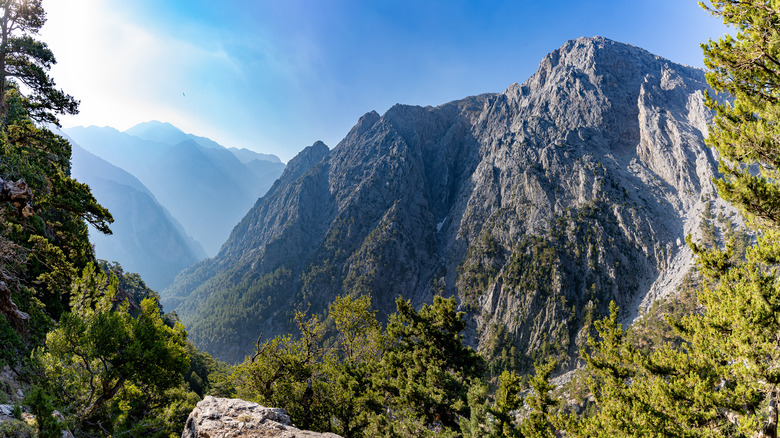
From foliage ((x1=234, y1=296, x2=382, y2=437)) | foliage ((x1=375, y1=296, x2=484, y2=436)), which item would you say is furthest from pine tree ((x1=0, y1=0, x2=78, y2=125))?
foliage ((x1=375, y1=296, x2=484, y2=436))

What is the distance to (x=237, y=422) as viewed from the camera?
882cm

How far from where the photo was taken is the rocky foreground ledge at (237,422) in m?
8.49

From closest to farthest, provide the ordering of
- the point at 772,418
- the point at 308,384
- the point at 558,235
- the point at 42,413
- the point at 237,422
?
the point at 237,422 < the point at 42,413 < the point at 772,418 < the point at 308,384 < the point at 558,235

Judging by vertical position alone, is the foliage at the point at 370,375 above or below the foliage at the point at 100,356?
below

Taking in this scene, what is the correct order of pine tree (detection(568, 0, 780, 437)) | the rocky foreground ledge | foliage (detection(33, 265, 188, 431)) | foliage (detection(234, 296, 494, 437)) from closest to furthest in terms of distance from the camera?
the rocky foreground ledge
pine tree (detection(568, 0, 780, 437))
foliage (detection(33, 265, 188, 431))
foliage (detection(234, 296, 494, 437))

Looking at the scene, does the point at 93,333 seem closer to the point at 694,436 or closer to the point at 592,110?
the point at 694,436

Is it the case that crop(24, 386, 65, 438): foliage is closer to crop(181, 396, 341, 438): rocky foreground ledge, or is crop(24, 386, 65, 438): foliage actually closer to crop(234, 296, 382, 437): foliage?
crop(181, 396, 341, 438): rocky foreground ledge

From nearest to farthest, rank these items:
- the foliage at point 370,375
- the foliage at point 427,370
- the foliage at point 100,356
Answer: the foliage at point 100,356 → the foliage at point 370,375 → the foliage at point 427,370

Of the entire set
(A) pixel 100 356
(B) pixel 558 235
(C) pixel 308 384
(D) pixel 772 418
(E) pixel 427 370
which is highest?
(B) pixel 558 235

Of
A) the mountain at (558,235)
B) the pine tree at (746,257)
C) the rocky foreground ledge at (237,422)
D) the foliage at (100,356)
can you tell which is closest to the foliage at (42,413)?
the foliage at (100,356)

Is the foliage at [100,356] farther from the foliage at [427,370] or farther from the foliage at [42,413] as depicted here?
the foliage at [427,370]

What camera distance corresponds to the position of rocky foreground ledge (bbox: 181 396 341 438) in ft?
27.9

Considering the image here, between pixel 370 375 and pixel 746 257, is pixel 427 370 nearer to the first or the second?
pixel 370 375

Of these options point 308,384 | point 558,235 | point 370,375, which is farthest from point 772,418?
point 558,235
